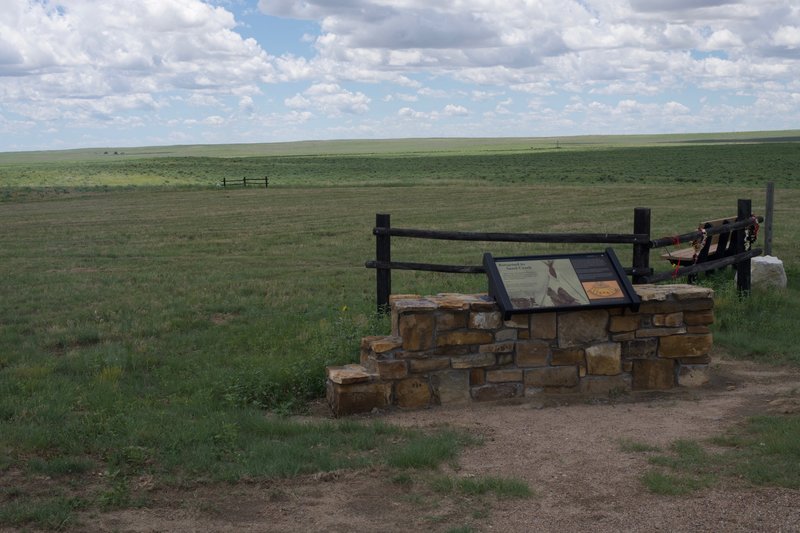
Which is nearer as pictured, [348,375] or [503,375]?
[348,375]

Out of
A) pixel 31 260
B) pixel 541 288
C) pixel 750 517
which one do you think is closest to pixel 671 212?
pixel 31 260

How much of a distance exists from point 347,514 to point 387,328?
403cm

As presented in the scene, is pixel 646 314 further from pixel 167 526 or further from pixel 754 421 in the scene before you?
pixel 167 526

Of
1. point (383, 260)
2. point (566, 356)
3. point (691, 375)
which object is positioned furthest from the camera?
point (383, 260)

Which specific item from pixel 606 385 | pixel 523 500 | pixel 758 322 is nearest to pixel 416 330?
pixel 606 385

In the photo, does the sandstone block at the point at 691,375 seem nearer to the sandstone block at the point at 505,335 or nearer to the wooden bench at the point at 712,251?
the sandstone block at the point at 505,335

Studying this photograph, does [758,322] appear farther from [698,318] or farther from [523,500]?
[523,500]

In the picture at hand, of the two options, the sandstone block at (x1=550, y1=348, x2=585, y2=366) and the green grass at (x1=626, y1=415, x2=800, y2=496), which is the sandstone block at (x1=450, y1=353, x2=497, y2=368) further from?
the green grass at (x1=626, y1=415, x2=800, y2=496)

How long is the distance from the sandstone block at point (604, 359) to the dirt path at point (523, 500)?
3.04 feet

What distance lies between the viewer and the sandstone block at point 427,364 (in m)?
7.53

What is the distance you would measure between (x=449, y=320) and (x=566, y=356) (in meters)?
1.13

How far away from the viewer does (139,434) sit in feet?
21.2

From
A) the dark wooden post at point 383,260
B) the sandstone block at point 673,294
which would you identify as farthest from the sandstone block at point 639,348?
the dark wooden post at point 383,260

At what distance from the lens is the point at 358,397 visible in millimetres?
7395
